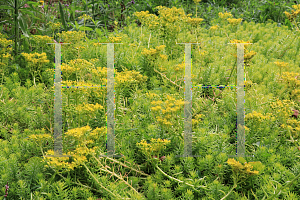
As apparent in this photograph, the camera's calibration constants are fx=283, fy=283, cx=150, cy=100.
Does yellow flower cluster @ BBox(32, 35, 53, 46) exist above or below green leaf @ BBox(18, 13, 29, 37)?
below

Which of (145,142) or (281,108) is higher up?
(281,108)

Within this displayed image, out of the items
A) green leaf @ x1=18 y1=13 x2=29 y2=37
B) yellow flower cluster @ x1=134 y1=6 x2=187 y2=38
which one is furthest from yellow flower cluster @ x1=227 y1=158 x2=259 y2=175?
green leaf @ x1=18 y1=13 x2=29 y2=37

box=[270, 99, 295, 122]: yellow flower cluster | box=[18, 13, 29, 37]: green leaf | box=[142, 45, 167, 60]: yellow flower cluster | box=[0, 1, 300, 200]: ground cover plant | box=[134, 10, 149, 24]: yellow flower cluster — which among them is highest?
box=[134, 10, 149, 24]: yellow flower cluster

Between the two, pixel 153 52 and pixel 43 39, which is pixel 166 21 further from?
pixel 43 39

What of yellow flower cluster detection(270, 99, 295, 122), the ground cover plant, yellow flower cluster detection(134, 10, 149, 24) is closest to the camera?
the ground cover plant

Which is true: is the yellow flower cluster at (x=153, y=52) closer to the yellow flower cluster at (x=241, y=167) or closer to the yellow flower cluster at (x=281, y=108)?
the yellow flower cluster at (x=281, y=108)

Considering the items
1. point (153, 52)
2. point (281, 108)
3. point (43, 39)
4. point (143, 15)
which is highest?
point (143, 15)

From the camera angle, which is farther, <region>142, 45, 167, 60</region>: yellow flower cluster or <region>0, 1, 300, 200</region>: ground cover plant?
<region>142, 45, 167, 60</region>: yellow flower cluster

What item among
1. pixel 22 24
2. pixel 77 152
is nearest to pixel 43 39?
pixel 22 24

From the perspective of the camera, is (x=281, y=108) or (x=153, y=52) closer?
(x=281, y=108)

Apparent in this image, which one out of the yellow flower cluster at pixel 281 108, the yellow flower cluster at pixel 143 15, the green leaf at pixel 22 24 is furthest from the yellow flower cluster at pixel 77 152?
the yellow flower cluster at pixel 143 15

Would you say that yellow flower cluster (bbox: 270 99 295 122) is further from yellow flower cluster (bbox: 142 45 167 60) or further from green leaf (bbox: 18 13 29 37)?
green leaf (bbox: 18 13 29 37)

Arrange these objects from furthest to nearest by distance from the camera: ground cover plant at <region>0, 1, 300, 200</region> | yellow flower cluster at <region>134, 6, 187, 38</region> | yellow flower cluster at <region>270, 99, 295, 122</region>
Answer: yellow flower cluster at <region>134, 6, 187, 38</region>, yellow flower cluster at <region>270, 99, 295, 122</region>, ground cover plant at <region>0, 1, 300, 200</region>

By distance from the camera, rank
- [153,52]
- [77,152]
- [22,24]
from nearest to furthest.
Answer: [77,152], [153,52], [22,24]
